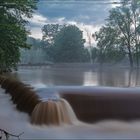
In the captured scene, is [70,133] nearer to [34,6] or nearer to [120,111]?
[120,111]

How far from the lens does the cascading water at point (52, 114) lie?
9734mm

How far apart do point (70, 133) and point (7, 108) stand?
3.54 meters

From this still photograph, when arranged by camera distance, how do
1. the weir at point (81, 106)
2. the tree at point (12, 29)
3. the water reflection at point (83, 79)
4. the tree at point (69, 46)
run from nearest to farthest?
the weir at point (81, 106) → the water reflection at point (83, 79) → the tree at point (12, 29) → the tree at point (69, 46)

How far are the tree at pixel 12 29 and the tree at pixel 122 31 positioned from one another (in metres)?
21.4

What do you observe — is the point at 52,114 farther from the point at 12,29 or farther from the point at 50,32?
the point at 50,32

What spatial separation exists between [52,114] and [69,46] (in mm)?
40029

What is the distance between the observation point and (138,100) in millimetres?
11195

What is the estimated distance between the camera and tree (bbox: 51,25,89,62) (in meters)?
49.3

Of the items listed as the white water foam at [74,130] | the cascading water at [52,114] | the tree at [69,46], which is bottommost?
the white water foam at [74,130]

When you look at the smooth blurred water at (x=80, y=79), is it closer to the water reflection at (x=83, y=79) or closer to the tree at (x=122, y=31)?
the water reflection at (x=83, y=79)

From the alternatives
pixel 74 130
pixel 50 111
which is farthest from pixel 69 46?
pixel 74 130

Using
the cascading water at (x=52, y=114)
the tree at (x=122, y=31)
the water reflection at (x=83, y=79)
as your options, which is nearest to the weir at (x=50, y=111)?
the cascading water at (x=52, y=114)

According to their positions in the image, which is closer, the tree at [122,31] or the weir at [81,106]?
the weir at [81,106]

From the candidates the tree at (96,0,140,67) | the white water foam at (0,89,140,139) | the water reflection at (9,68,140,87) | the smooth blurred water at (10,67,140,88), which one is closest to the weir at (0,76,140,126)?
the white water foam at (0,89,140,139)
